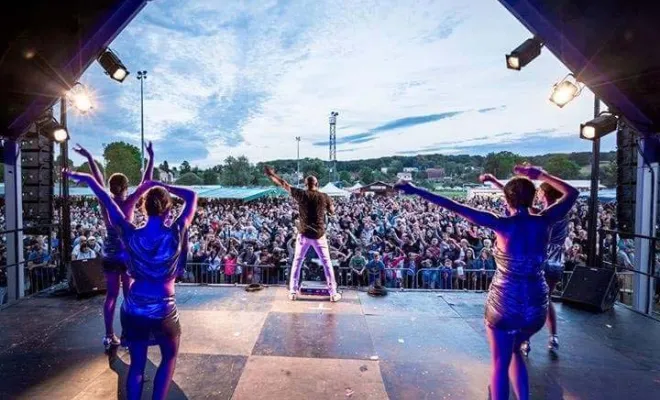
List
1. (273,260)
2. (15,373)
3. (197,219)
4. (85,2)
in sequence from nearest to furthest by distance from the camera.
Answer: (15,373) < (85,2) < (273,260) < (197,219)

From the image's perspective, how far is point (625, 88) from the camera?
199 inches

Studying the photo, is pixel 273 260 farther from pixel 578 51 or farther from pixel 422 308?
pixel 578 51

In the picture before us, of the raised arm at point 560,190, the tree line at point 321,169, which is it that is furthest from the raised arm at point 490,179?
the tree line at point 321,169

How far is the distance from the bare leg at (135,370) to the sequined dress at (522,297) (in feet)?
7.56

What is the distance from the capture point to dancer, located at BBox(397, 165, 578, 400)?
92.4 inches

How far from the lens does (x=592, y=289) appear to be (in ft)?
17.9

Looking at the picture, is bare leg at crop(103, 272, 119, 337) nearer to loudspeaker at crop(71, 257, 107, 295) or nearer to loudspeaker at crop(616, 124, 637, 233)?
loudspeaker at crop(71, 257, 107, 295)

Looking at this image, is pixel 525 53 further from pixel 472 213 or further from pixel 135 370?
pixel 135 370

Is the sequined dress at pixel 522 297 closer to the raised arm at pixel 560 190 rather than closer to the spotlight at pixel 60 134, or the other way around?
the raised arm at pixel 560 190

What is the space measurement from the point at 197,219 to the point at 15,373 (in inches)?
497

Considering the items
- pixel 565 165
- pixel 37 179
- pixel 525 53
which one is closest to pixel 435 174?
pixel 565 165

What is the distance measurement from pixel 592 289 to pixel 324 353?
4.26m

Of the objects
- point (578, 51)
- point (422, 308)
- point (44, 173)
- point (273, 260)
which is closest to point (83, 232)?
point (44, 173)

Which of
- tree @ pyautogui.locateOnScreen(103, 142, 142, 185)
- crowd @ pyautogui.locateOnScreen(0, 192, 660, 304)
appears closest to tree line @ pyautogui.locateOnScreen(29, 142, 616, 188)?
tree @ pyautogui.locateOnScreen(103, 142, 142, 185)
